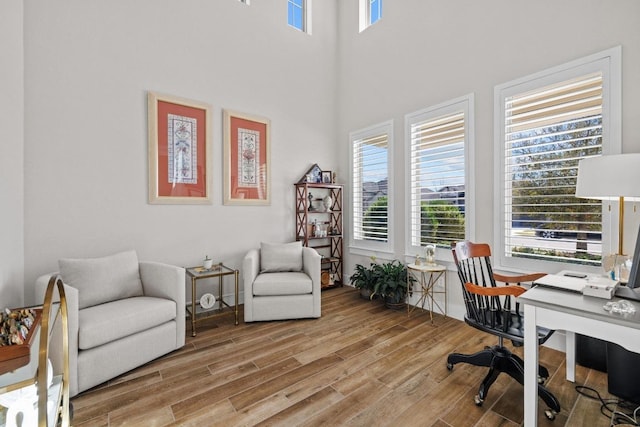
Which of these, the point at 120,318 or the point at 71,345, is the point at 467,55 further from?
the point at 71,345

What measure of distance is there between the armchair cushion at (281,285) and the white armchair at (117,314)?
2.55 feet

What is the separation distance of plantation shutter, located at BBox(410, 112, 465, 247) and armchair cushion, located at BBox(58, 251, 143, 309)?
3032mm

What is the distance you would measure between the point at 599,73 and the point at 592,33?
0.33m

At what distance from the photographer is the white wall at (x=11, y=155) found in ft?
6.53

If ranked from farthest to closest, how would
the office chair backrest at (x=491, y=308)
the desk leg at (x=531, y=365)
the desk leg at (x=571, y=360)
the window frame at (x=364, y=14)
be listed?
the window frame at (x=364, y=14)
the desk leg at (x=571, y=360)
the office chair backrest at (x=491, y=308)
the desk leg at (x=531, y=365)

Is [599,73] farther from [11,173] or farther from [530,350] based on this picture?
[11,173]

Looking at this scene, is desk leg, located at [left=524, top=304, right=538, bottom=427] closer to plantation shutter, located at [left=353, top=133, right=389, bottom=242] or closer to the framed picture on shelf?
plantation shutter, located at [left=353, top=133, right=389, bottom=242]

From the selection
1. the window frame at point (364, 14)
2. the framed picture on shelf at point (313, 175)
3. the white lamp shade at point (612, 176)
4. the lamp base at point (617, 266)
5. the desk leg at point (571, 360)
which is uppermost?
the window frame at point (364, 14)

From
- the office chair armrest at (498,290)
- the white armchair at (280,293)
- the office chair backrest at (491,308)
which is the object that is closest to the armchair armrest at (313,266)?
the white armchair at (280,293)

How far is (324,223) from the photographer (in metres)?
4.50

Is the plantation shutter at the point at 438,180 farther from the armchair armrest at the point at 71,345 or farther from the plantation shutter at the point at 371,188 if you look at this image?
the armchair armrest at the point at 71,345

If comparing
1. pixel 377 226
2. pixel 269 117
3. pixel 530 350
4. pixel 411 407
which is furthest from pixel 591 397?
pixel 269 117

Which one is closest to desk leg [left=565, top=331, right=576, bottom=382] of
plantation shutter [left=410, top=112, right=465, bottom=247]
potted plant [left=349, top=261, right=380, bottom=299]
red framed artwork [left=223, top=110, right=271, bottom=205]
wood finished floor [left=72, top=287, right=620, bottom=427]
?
wood finished floor [left=72, top=287, right=620, bottom=427]

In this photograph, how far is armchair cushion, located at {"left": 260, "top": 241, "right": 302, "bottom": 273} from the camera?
3.42 m
